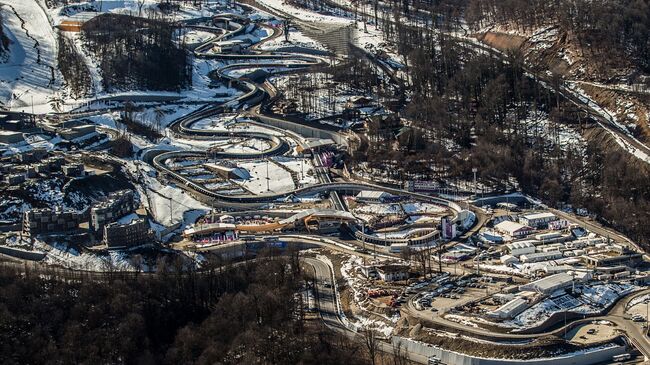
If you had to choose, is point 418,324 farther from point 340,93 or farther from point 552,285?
point 340,93

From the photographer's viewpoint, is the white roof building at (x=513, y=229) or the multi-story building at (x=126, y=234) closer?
the multi-story building at (x=126, y=234)

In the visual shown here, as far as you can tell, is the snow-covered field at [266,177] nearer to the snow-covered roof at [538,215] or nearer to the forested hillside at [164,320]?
the snow-covered roof at [538,215]

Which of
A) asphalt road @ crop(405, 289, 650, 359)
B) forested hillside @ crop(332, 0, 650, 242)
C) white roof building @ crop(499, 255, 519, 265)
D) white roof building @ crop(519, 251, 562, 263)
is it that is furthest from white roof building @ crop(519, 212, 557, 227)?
asphalt road @ crop(405, 289, 650, 359)

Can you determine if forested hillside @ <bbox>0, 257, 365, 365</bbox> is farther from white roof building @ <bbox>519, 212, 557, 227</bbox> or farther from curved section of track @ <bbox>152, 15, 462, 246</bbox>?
white roof building @ <bbox>519, 212, 557, 227</bbox>

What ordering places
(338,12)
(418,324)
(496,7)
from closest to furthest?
(418,324) → (496,7) → (338,12)

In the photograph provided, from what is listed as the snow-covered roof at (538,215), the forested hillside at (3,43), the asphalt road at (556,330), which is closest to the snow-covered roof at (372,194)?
the snow-covered roof at (538,215)

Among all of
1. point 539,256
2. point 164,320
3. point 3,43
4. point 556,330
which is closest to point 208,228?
point 164,320

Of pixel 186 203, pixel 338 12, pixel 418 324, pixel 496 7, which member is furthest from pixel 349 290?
pixel 338 12
